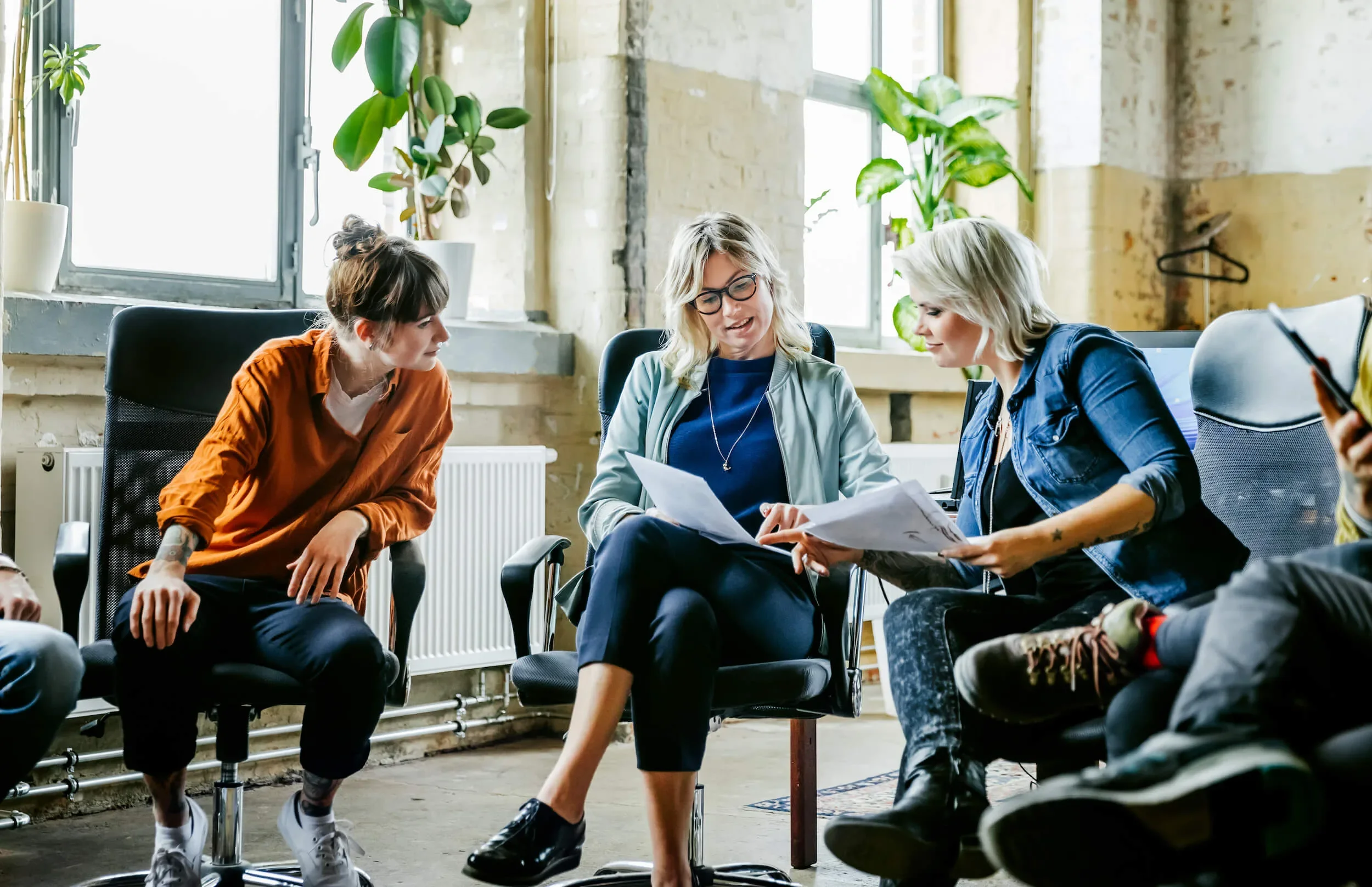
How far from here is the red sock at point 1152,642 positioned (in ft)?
5.35

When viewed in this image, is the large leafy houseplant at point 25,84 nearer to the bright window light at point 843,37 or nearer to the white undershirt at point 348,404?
the white undershirt at point 348,404

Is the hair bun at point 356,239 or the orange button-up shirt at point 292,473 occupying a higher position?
the hair bun at point 356,239

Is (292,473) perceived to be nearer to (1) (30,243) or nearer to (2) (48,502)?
(2) (48,502)

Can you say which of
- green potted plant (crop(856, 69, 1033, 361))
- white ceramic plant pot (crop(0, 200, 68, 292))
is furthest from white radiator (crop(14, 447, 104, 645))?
green potted plant (crop(856, 69, 1033, 361))

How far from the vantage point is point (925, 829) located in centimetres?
162

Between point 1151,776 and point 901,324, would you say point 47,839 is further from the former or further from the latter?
point 901,324

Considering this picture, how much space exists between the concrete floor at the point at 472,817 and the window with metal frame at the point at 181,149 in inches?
49.3

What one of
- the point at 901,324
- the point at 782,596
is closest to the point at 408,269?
the point at 782,596

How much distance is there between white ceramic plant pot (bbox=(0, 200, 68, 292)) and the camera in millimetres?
3094

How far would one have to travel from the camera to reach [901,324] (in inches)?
201

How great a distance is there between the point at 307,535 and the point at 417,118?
6.21ft

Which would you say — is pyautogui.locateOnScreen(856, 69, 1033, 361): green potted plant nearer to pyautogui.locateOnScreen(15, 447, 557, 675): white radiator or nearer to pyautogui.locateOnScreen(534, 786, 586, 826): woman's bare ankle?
pyautogui.locateOnScreen(15, 447, 557, 675): white radiator

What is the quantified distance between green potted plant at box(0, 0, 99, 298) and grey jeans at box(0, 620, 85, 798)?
1.38 meters

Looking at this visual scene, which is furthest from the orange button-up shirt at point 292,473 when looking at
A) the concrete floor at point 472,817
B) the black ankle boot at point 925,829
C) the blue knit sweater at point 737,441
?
the black ankle boot at point 925,829
